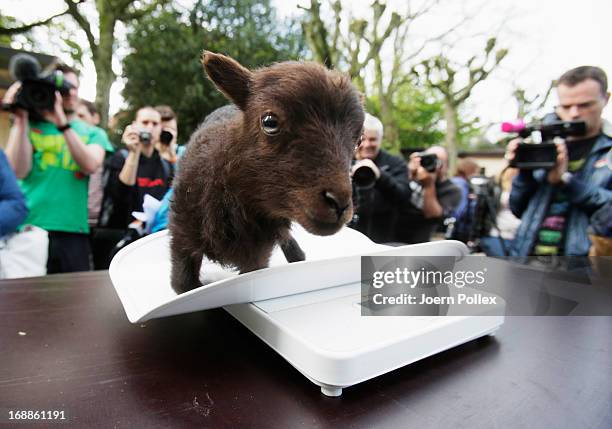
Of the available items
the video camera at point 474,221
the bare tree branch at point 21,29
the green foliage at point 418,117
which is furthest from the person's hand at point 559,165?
the green foliage at point 418,117

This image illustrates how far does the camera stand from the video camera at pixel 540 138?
143 centimetres

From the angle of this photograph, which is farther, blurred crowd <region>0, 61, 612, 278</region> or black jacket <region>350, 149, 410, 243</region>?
black jacket <region>350, 149, 410, 243</region>

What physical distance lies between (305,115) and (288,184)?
0.10 meters

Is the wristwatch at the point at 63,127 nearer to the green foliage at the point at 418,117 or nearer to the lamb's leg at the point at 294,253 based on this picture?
the lamb's leg at the point at 294,253

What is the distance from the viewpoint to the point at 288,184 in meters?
0.53

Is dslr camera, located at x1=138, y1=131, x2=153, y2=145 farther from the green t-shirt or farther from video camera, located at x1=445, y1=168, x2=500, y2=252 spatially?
video camera, located at x1=445, y1=168, x2=500, y2=252

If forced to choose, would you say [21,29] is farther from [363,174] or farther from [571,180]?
[571,180]

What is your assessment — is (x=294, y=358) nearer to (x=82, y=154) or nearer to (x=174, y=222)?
(x=174, y=222)

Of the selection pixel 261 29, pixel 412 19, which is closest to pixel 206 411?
pixel 261 29

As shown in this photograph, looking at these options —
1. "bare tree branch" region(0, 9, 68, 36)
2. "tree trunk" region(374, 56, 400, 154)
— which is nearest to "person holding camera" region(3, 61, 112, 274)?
"tree trunk" region(374, 56, 400, 154)

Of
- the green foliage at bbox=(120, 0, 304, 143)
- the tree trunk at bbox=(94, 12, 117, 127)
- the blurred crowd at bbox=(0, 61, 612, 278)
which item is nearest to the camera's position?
the blurred crowd at bbox=(0, 61, 612, 278)

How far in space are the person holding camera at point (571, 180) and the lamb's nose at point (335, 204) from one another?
51.7 inches

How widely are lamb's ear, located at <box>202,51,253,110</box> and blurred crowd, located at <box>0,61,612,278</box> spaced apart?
0.52m

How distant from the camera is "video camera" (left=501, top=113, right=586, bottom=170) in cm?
143
